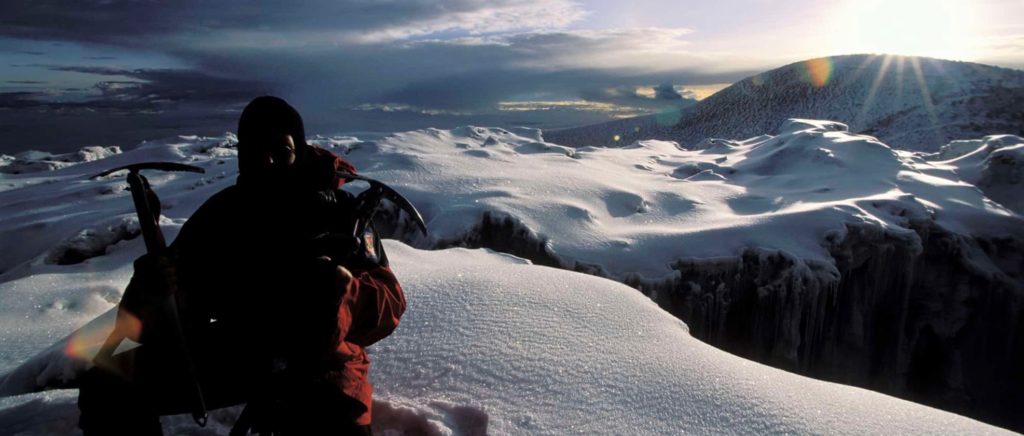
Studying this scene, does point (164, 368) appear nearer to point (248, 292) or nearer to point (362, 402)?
point (248, 292)

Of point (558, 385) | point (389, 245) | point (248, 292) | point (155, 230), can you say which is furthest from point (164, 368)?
point (389, 245)

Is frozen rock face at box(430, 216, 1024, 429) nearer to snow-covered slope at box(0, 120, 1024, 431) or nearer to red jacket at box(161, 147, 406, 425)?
snow-covered slope at box(0, 120, 1024, 431)

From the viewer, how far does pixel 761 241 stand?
9695 mm

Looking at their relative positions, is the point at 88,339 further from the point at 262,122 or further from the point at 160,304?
the point at 262,122

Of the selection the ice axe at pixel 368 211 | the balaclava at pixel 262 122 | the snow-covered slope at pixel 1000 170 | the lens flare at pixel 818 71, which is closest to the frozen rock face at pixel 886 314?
the snow-covered slope at pixel 1000 170

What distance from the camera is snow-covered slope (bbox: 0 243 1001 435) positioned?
2533 millimetres

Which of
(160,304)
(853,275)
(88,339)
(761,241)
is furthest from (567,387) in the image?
(853,275)

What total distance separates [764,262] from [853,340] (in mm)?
4017

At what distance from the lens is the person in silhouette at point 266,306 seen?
1.93m

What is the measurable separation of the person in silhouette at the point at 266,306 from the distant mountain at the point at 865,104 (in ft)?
178

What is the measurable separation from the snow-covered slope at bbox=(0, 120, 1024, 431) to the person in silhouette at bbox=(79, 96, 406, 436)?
435 cm

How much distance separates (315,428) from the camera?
2.03 m

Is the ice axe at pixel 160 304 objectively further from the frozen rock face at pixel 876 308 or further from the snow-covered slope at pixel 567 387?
the frozen rock face at pixel 876 308

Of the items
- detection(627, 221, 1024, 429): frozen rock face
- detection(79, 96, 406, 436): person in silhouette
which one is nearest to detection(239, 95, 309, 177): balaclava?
detection(79, 96, 406, 436): person in silhouette
